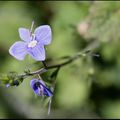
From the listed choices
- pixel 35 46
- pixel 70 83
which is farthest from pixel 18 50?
pixel 70 83

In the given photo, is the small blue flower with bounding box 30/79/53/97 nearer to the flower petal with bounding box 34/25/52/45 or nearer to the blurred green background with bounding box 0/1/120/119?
the flower petal with bounding box 34/25/52/45

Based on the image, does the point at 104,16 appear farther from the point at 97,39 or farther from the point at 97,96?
the point at 97,96

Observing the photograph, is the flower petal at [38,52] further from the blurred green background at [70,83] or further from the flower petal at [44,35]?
the blurred green background at [70,83]

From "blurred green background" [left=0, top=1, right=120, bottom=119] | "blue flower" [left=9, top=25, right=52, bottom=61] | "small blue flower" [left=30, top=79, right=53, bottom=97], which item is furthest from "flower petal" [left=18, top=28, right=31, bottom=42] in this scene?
"blurred green background" [left=0, top=1, right=120, bottom=119]

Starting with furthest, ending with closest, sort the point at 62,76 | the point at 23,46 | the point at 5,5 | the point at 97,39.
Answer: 1. the point at 5,5
2. the point at 62,76
3. the point at 97,39
4. the point at 23,46

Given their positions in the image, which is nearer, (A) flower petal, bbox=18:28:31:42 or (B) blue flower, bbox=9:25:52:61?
(B) blue flower, bbox=9:25:52:61

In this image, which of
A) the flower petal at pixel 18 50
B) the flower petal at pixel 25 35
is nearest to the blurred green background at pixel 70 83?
the flower petal at pixel 25 35

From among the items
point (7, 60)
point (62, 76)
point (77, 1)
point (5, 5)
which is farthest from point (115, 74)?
point (5, 5)
